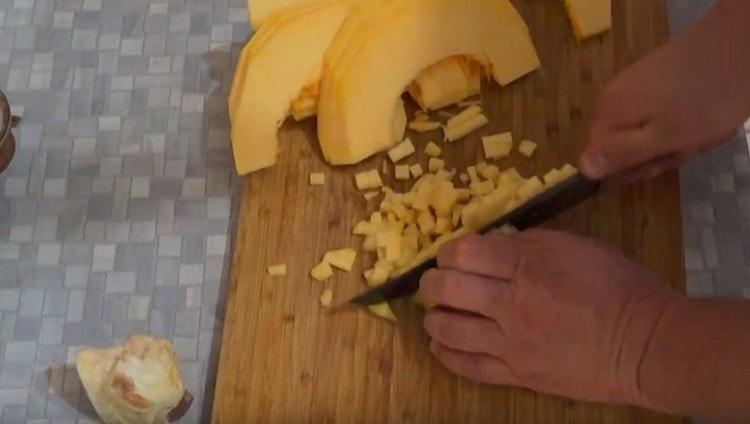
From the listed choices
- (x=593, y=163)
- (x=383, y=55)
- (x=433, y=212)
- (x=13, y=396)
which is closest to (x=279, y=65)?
(x=383, y=55)

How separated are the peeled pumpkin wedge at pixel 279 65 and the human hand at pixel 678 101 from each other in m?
0.28

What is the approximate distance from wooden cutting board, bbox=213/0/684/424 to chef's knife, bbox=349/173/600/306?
0.9 inches

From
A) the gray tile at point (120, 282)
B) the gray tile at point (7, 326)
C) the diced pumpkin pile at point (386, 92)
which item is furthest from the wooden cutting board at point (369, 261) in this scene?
the gray tile at point (7, 326)

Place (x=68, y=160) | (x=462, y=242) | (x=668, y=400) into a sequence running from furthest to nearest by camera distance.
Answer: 1. (x=68, y=160)
2. (x=462, y=242)
3. (x=668, y=400)

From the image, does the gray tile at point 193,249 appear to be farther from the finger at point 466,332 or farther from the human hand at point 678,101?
the human hand at point 678,101

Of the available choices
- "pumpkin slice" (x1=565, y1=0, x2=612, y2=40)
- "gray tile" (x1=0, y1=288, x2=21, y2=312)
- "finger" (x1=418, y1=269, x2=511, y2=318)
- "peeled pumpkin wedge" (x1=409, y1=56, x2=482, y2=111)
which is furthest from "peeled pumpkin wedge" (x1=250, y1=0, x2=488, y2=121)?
"gray tile" (x1=0, y1=288, x2=21, y2=312)

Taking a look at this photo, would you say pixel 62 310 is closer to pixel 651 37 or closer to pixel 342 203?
pixel 342 203

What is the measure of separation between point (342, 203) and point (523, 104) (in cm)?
21

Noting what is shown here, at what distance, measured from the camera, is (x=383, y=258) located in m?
0.94

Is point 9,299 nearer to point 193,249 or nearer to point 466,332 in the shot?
point 193,249

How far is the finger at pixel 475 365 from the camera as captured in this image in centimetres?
86

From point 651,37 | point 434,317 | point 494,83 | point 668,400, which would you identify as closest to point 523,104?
point 494,83

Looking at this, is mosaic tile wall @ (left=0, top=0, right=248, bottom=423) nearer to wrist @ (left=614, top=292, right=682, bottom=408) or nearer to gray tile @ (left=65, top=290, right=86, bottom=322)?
gray tile @ (left=65, top=290, right=86, bottom=322)

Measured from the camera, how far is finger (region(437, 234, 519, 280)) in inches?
33.8
